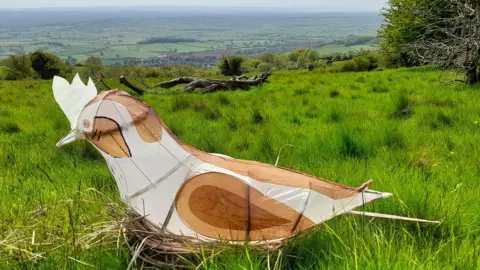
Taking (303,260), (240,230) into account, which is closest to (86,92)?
(240,230)

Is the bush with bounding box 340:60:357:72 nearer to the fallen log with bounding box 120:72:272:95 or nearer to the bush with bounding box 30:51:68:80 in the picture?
the fallen log with bounding box 120:72:272:95

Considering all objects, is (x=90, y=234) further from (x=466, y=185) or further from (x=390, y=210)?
(x=466, y=185)

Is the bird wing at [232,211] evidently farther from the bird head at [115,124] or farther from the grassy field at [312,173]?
the bird head at [115,124]

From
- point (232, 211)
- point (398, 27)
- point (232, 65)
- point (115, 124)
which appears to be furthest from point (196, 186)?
point (232, 65)

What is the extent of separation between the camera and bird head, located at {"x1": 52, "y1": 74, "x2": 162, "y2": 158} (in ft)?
5.44

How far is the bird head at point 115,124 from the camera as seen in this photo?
65.3 inches

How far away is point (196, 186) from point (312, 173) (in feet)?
4.66

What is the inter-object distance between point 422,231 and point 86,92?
1588mm

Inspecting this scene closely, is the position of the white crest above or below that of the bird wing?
above

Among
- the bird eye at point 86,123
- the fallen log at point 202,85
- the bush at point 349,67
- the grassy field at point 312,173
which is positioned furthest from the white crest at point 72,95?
the bush at point 349,67

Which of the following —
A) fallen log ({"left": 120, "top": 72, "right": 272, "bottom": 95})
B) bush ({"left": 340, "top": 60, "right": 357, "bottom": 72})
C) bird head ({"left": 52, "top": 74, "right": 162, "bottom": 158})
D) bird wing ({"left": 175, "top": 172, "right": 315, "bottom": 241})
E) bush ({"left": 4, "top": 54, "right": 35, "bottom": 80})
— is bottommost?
bush ({"left": 4, "top": 54, "right": 35, "bottom": 80})

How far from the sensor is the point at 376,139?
154 inches

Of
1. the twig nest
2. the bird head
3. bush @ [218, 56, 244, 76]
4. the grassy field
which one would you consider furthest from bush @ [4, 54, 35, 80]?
the twig nest

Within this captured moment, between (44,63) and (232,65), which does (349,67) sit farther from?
(44,63)
